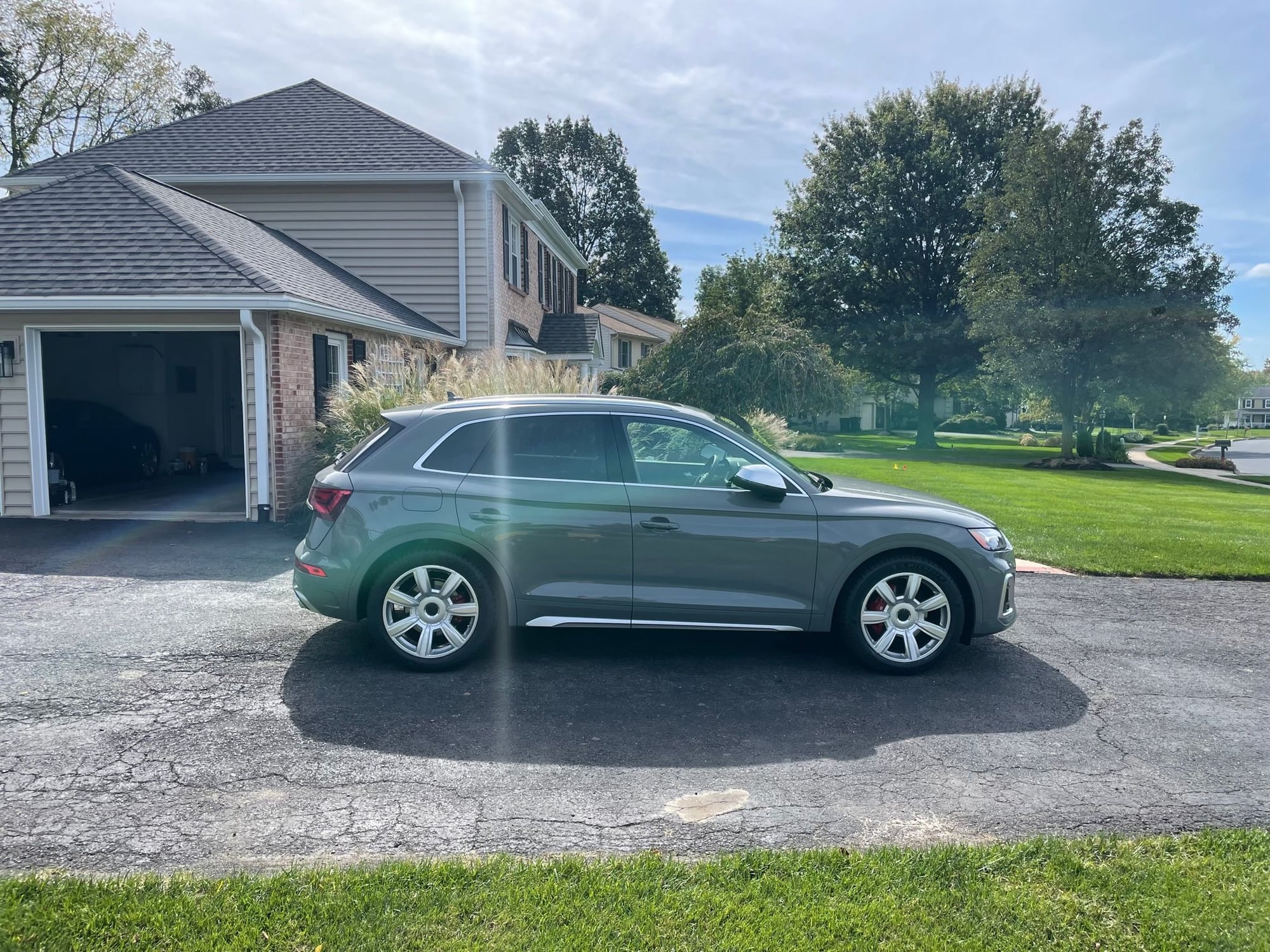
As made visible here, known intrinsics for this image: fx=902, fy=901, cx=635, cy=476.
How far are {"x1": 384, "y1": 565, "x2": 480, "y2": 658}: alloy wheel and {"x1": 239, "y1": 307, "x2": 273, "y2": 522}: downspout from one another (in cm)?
618

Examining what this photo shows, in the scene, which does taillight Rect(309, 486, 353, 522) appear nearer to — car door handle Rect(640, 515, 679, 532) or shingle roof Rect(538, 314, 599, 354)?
car door handle Rect(640, 515, 679, 532)

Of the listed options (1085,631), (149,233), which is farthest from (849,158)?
(1085,631)

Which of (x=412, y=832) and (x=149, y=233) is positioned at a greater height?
(x=149, y=233)

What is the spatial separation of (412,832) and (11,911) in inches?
A: 50.3

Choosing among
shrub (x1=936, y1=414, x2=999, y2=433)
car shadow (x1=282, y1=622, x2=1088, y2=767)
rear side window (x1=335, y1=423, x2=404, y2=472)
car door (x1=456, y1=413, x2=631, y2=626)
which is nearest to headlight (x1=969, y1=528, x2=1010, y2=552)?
car shadow (x1=282, y1=622, x2=1088, y2=767)

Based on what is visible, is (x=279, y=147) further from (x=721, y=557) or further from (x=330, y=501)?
(x=721, y=557)

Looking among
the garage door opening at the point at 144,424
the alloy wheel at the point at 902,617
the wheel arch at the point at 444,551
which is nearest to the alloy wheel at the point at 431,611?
the wheel arch at the point at 444,551

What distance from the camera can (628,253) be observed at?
53.7 meters

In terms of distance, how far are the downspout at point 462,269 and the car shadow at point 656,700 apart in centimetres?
1159

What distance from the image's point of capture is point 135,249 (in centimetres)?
1123

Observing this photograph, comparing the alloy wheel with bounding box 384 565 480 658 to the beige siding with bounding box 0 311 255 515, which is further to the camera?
the beige siding with bounding box 0 311 255 515

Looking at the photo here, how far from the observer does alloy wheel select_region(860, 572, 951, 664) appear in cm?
543

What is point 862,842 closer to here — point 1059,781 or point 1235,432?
point 1059,781

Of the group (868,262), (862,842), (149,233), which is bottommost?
(862,842)
